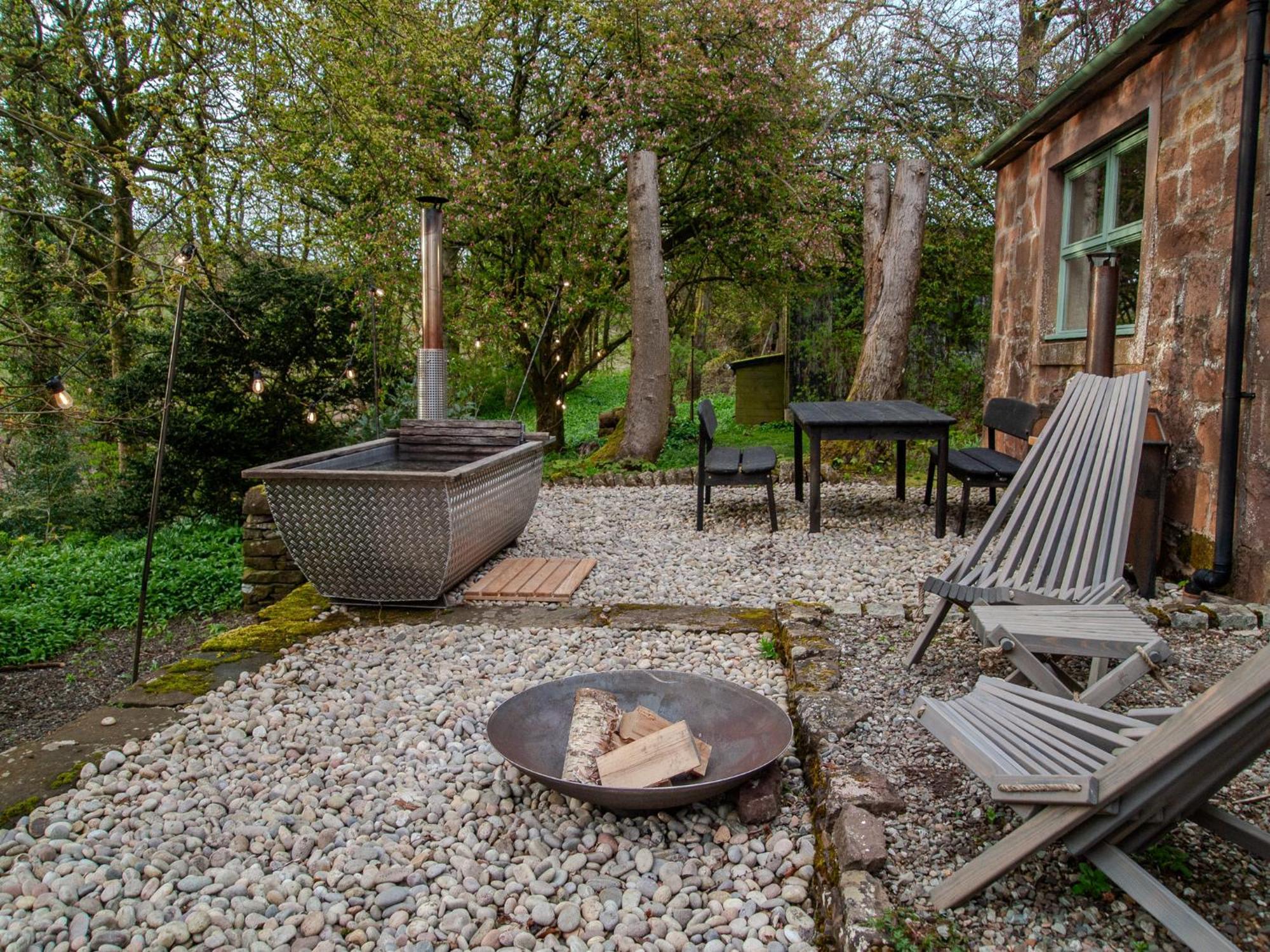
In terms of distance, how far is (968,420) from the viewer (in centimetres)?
1102

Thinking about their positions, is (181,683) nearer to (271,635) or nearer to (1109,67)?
(271,635)

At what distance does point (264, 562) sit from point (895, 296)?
615cm

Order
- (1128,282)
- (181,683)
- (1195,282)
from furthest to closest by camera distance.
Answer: (1128,282), (1195,282), (181,683)

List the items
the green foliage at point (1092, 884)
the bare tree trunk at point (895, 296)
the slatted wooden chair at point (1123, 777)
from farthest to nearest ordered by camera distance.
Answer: the bare tree trunk at point (895, 296), the green foliage at point (1092, 884), the slatted wooden chair at point (1123, 777)

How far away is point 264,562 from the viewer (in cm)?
528

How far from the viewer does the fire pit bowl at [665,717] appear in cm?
220

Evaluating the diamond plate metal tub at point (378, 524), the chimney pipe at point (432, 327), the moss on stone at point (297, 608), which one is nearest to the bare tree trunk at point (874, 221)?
the chimney pipe at point (432, 327)

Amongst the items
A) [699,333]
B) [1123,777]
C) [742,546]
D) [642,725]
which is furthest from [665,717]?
[699,333]

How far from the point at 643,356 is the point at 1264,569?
19.4 feet

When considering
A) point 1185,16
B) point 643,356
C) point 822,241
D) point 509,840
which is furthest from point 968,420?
point 509,840

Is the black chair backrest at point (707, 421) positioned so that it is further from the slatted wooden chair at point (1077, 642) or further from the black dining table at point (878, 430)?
the slatted wooden chair at point (1077, 642)

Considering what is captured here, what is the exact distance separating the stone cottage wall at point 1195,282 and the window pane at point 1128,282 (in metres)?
0.22

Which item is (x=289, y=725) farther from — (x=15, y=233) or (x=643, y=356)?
(x=15, y=233)

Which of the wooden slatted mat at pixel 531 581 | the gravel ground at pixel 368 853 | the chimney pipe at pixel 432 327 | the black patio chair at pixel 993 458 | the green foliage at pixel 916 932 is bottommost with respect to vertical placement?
the gravel ground at pixel 368 853
